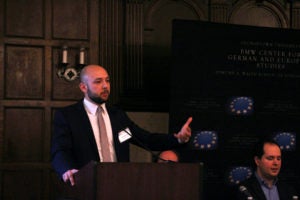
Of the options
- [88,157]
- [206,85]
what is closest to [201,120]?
[206,85]

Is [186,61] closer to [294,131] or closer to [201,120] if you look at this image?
[201,120]

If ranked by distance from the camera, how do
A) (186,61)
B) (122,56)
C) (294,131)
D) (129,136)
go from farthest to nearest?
1. (122,56)
2. (294,131)
3. (186,61)
4. (129,136)

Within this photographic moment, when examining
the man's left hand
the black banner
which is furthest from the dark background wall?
the man's left hand

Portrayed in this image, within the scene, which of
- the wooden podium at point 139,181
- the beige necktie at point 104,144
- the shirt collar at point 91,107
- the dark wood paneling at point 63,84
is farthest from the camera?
the dark wood paneling at point 63,84

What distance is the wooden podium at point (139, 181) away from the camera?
9.35 ft

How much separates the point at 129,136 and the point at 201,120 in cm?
171

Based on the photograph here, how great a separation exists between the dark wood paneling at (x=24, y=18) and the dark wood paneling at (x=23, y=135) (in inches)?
27.0

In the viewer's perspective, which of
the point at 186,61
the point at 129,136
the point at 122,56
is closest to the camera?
the point at 129,136

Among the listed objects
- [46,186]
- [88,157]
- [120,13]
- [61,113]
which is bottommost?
[46,186]

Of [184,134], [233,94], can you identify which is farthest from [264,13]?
[184,134]

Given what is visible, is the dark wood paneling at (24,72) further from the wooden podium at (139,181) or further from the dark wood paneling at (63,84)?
the wooden podium at (139,181)

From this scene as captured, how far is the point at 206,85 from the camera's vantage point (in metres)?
5.11

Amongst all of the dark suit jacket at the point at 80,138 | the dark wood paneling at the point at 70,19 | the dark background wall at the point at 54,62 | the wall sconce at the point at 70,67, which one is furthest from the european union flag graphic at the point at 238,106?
the dark suit jacket at the point at 80,138

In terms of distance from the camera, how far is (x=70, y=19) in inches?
222
